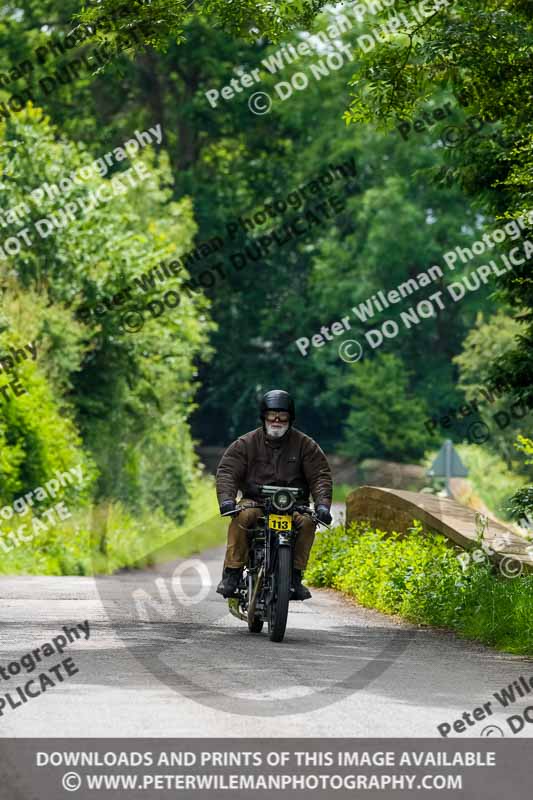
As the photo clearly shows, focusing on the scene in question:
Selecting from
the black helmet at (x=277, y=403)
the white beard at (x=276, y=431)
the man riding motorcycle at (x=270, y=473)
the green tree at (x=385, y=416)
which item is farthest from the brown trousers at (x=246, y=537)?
the green tree at (x=385, y=416)

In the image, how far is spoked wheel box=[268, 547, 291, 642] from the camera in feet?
38.5

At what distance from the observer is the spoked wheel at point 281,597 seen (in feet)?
38.5

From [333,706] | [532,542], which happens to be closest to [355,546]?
[532,542]

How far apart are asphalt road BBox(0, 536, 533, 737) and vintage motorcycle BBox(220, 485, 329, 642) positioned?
0.74ft

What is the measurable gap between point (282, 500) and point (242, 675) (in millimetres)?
2565

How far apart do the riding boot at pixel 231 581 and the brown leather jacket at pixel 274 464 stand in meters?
0.60

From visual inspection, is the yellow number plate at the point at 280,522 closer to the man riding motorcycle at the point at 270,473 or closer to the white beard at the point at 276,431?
the man riding motorcycle at the point at 270,473

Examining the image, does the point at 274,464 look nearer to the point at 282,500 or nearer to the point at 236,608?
the point at 282,500

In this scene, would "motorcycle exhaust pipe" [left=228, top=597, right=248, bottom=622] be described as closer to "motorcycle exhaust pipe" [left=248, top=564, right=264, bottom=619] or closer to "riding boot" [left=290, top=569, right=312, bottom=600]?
"motorcycle exhaust pipe" [left=248, top=564, right=264, bottom=619]

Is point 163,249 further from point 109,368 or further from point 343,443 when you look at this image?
point 343,443

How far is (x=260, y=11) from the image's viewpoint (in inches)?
607

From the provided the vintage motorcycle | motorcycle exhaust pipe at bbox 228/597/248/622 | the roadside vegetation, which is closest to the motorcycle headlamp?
the vintage motorcycle

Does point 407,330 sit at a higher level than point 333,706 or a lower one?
higher

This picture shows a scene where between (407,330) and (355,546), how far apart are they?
2016 inches
